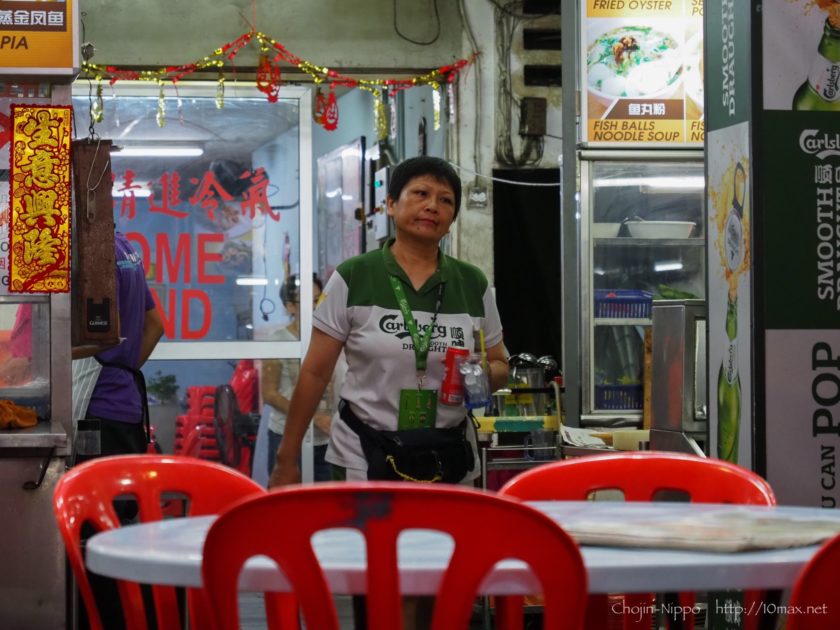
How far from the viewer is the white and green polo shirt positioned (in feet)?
12.5

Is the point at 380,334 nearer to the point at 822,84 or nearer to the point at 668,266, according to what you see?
the point at 822,84

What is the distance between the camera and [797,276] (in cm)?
406

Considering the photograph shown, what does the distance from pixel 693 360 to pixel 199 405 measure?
4.17m

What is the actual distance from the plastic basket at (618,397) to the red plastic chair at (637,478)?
4.19 m

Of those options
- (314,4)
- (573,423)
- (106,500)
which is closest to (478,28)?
(314,4)

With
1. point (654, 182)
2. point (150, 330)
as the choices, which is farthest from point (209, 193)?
point (150, 330)

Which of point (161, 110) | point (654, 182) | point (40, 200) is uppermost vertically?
point (161, 110)

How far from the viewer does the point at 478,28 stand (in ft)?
27.1

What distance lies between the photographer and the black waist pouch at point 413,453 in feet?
12.2

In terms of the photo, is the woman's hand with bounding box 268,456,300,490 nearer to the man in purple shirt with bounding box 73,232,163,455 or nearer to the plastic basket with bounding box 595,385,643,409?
the man in purple shirt with bounding box 73,232,163,455

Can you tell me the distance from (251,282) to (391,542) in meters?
6.97

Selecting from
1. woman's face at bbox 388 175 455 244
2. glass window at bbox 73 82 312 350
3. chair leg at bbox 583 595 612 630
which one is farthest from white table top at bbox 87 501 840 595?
glass window at bbox 73 82 312 350

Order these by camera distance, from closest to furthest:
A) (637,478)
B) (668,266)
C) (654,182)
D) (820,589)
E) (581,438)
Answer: (820,589) → (637,478) → (581,438) → (654,182) → (668,266)

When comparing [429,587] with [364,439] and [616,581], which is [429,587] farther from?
[364,439]
